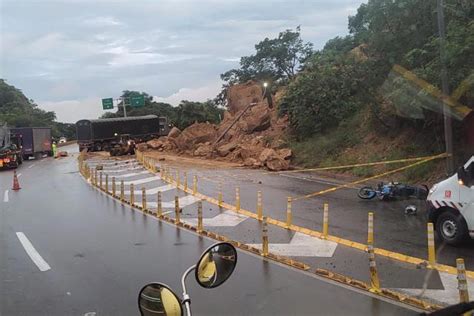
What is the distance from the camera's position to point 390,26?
73.8ft

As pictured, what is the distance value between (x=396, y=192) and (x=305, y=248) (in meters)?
6.69

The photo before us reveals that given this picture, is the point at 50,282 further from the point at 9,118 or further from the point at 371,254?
the point at 9,118

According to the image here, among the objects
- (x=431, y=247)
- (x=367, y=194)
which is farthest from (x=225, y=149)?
(x=431, y=247)

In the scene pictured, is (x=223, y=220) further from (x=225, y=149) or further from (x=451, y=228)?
(x=225, y=149)

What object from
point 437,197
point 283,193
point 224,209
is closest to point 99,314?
point 437,197

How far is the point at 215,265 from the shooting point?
3.33 meters

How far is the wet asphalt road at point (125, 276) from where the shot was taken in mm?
6785

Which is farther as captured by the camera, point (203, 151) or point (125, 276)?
point (203, 151)

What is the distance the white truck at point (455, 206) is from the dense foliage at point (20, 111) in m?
79.3

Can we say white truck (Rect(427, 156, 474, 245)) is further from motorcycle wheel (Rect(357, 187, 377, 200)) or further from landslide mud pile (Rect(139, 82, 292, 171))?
landslide mud pile (Rect(139, 82, 292, 171))

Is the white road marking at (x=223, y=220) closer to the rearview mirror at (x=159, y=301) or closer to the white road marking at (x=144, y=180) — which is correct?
the rearview mirror at (x=159, y=301)

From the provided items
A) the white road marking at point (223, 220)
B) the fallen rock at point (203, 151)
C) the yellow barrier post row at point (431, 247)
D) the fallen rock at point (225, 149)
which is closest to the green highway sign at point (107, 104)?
the fallen rock at point (203, 151)

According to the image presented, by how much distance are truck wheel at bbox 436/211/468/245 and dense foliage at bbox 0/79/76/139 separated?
261 feet

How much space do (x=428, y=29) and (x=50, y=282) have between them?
61.1ft
